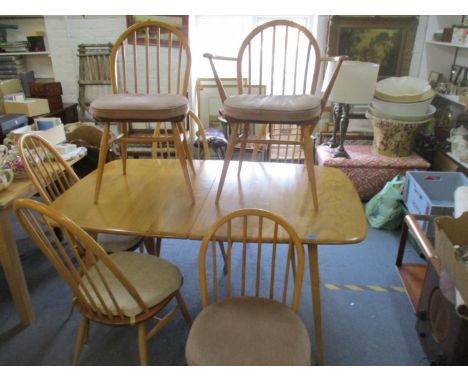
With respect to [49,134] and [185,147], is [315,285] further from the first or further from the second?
[49,134]

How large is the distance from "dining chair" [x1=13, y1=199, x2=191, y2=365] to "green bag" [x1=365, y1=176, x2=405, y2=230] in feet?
5.74

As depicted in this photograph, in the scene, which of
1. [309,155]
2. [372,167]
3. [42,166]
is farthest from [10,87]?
[372,167]

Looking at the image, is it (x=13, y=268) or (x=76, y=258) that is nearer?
(x=76, y=258)

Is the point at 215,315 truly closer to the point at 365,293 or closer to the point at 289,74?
the point at 365,293

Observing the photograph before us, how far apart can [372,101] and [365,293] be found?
167 cm

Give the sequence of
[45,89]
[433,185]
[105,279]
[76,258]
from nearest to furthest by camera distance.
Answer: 1. [76,258]
2. [105,279]
3. [433,185]
4. [45,89]

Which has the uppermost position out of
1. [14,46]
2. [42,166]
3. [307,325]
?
[14,46]

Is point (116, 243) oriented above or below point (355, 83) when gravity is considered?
below

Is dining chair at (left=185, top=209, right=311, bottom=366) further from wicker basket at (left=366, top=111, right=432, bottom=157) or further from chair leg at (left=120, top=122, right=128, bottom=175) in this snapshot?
wicker basket at (left=366, top=111, right=432, bottom=157)

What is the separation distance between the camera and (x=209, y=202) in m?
1.55

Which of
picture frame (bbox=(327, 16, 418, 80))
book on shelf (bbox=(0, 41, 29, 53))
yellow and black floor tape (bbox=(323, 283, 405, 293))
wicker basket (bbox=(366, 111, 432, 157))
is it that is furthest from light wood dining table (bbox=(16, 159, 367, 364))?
book on shelf (bbox=(0, 41, 29, 53))

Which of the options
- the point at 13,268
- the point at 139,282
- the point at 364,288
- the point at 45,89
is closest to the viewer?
the point at 139,282

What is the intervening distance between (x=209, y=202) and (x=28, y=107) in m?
2.61

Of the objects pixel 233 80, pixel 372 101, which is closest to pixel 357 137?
pixel 372 101
